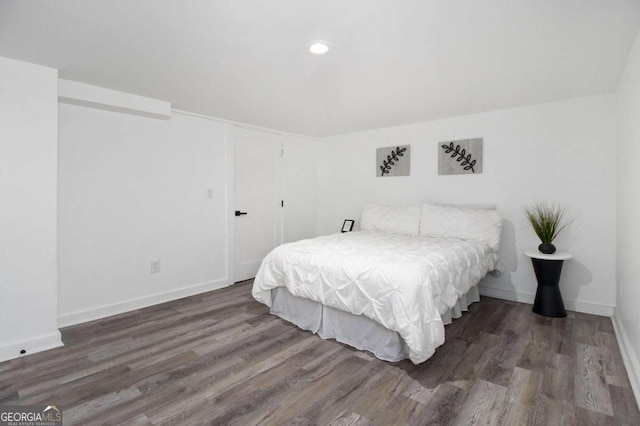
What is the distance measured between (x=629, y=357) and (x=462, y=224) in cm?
167

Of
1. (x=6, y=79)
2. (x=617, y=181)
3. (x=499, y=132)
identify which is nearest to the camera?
(x=6, y=79)

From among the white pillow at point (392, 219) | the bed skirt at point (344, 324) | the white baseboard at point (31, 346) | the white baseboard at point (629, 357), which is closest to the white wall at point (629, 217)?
the white baseboard at point (629, 357)

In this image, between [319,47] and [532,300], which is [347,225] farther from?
[319,47]

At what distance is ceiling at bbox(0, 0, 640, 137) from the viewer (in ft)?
5.51

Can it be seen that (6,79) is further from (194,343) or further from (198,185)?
(194,343)

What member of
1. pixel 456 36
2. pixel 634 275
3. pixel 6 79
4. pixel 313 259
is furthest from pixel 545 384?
pixel 6 79

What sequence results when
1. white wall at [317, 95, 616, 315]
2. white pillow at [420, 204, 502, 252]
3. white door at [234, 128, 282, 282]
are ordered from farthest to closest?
white door at [234, 128, 282, 282] → white pillow at [420, 204, 502, 252] → white wall at [317, 95, 616, 315]

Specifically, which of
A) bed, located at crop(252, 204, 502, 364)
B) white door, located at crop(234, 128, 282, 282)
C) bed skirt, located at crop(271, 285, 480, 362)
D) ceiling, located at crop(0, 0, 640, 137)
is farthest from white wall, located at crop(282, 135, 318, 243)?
bed skirt, located at crop(271, 285, 480, 362)

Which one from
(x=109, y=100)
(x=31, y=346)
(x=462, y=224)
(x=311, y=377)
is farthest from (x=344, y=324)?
(x=109, y=100)

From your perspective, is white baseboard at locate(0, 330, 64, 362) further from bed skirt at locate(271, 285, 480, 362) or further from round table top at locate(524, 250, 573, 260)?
round table top at locate(524, 250, 573, 260)

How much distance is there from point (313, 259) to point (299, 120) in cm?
214

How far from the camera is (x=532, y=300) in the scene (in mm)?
3424

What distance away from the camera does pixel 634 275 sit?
6.72ft

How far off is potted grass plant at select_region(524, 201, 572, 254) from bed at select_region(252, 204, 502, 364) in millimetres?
350
